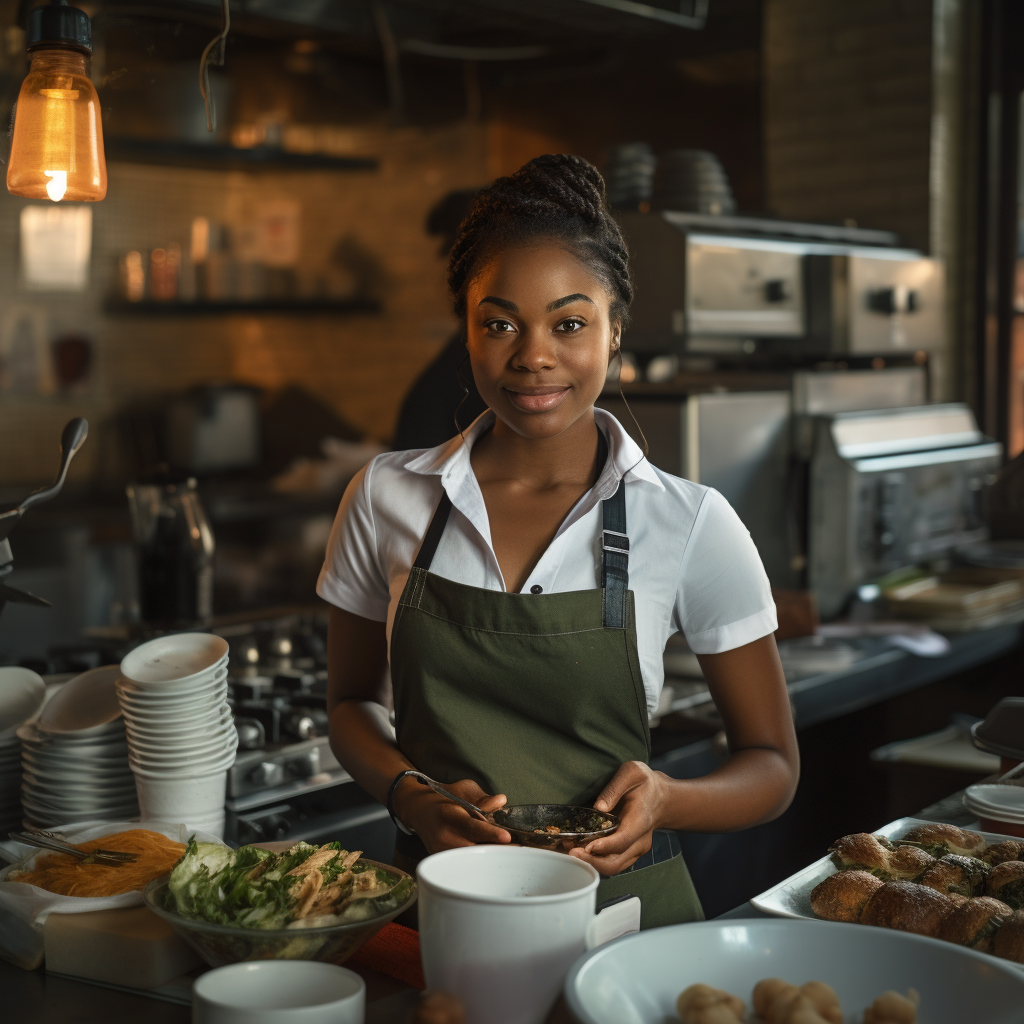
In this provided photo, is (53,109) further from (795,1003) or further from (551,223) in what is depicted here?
(795,1003)

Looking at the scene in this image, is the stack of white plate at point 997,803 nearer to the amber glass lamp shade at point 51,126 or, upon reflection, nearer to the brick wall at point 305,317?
the amber glass lamp shade at point 51,126

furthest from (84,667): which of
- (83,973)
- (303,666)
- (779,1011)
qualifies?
(779,1011)

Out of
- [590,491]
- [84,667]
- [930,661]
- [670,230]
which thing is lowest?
[930,661]

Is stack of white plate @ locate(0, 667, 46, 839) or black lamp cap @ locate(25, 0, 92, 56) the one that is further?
stack of white plate @ locate(0, 667, 46, 839)

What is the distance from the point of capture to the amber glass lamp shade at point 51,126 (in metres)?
1.62

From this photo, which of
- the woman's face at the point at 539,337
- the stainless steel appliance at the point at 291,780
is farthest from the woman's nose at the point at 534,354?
the stainless steel appliance at the point at 291,780

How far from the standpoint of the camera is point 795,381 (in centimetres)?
365

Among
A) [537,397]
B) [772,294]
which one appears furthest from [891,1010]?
[772,294]

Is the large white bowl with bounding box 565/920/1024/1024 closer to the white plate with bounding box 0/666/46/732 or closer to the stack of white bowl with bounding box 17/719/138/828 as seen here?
the stack of white bowl with bounding box 17/719/138/828

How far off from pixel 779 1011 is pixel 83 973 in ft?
2.44

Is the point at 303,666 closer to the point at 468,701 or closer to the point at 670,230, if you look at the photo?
the point at 468,701

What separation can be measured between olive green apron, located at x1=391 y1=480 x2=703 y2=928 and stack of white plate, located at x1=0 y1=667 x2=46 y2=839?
66 cm

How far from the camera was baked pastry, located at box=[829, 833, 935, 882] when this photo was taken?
1.48 metres

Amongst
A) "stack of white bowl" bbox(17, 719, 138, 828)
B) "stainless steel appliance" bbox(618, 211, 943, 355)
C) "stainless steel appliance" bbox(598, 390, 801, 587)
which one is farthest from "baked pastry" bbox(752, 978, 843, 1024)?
"stainless steel appliance" bbox(618, 211, 943, 355)
